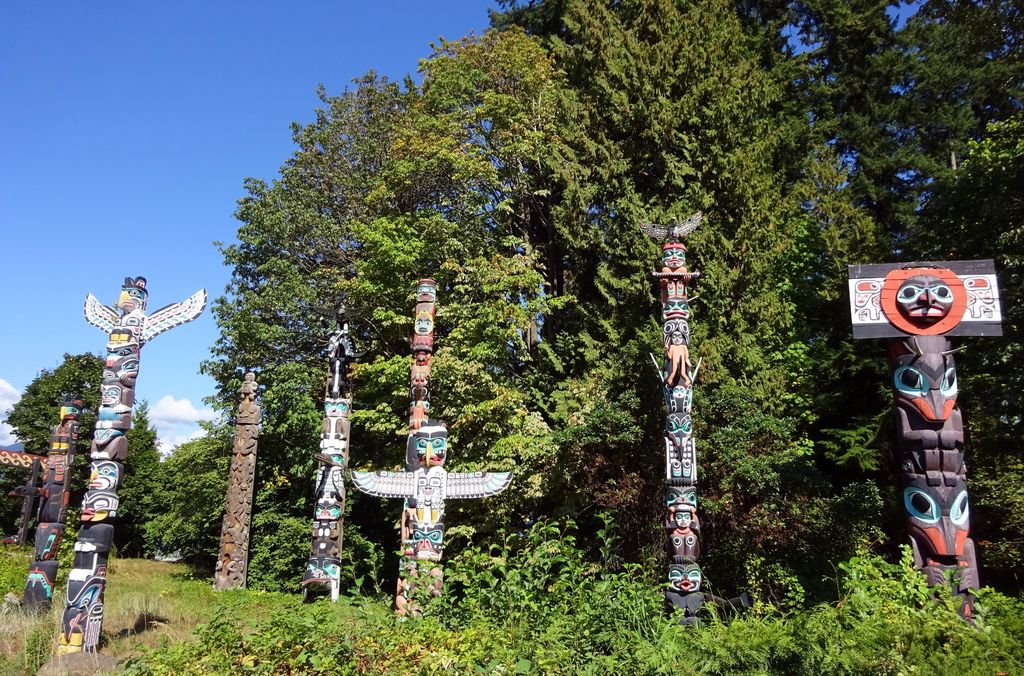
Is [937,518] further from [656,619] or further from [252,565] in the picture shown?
[252,565]

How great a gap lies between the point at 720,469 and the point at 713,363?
2499 millimetres

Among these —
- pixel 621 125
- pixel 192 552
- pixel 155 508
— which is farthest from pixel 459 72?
pixel 155 508

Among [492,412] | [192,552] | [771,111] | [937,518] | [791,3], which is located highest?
[791,3]

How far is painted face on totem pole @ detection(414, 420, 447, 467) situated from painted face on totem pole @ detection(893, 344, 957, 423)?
21.3ft

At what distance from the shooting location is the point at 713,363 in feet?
45.1

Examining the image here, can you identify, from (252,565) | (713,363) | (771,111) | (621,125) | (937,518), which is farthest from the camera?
(771,111)

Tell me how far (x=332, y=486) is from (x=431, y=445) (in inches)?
117

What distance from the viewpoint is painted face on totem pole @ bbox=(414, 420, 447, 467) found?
411 inches

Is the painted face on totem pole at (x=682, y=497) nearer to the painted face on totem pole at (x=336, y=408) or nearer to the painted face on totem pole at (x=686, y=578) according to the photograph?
the painted face on totem pole at (x=686, y=578)

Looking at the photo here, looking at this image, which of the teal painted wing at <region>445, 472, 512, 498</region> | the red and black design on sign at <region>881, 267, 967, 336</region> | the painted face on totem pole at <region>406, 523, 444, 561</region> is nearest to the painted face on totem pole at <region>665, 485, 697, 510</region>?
the teal painted wing at <region>445, 472, 512, 498</region>

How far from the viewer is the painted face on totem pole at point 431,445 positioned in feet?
34.2

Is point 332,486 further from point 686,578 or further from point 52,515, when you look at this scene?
point 686,578

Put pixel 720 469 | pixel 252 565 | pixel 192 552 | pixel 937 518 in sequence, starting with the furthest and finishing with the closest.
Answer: pixel 192 552 < pixel 252 565 < pixel 720 469 < pixel 937 518

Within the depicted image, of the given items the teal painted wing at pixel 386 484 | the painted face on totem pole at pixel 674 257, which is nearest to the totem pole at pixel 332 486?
the teal painted wing at pixel 386 484
